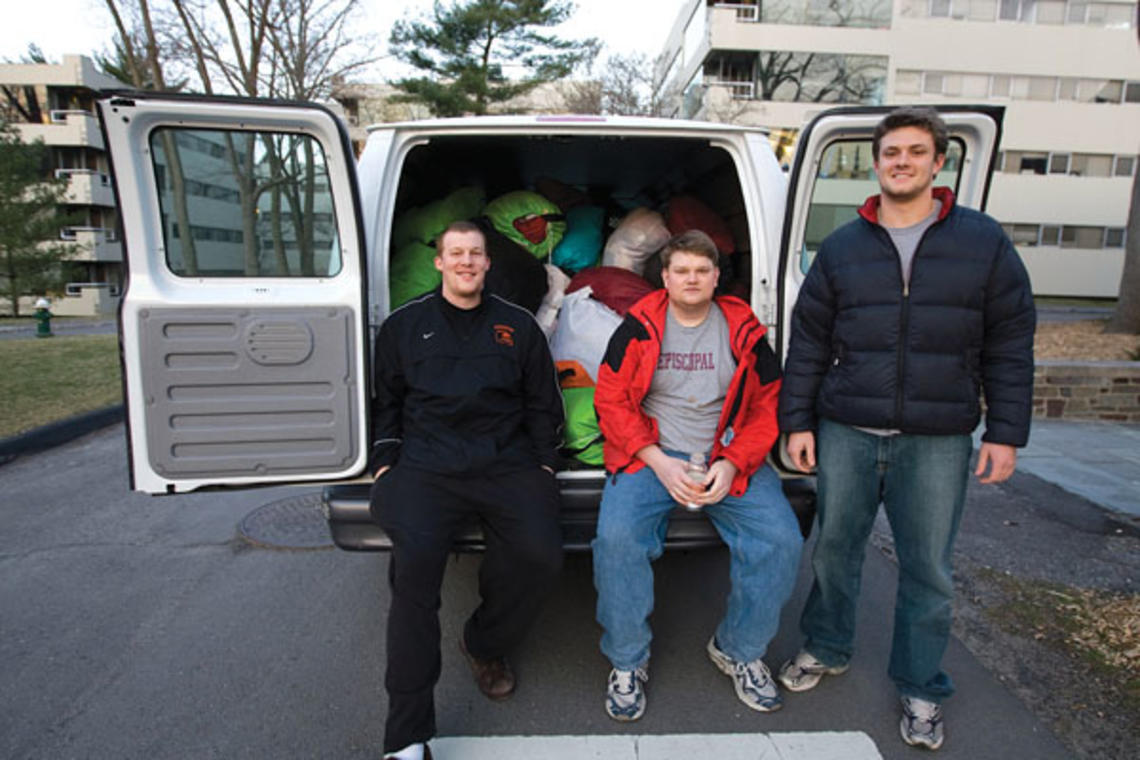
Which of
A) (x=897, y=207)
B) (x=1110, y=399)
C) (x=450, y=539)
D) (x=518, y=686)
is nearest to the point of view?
(x=897, y=207)

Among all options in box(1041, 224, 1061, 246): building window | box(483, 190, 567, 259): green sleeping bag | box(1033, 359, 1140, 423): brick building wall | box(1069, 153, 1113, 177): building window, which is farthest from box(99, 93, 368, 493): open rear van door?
box(1069, 153, 1113, 177): building window

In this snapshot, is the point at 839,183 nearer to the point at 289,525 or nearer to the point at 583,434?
the point at 583,434

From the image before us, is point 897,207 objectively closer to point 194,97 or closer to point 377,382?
point 377,382

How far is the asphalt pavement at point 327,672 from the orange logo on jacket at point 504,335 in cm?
130

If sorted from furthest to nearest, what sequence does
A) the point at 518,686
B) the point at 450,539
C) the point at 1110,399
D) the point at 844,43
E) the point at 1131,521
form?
the point at 844,43, the point at 1110,399, the point at 1131,521, the point at 518,686, the point at 450,539

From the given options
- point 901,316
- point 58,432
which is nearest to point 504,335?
point 901,316

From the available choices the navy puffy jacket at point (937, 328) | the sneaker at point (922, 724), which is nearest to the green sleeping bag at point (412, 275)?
the navy puffy jacket at point (937, 328)

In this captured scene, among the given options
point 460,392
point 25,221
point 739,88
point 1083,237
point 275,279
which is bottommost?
point 460,392

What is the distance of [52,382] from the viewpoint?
849 cm

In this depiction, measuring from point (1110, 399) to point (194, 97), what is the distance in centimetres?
847

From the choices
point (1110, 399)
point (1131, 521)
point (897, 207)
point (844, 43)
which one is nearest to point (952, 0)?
point (844, 43)

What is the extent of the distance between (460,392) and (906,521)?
1.60 meters

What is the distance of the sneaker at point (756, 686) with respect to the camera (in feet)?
8.46

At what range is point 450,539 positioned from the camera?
2529mm
